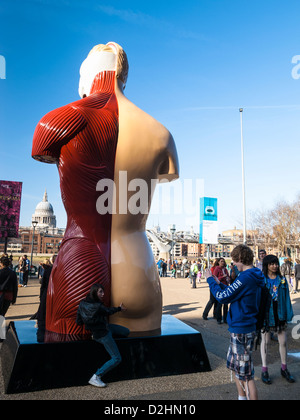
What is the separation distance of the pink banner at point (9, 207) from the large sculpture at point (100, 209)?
713 inches

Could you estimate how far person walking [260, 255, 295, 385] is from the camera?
4.34 meters

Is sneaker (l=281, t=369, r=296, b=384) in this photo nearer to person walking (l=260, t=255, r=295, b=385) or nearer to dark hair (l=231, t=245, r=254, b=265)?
person walking (l=260, t=255, r=295, b=385)

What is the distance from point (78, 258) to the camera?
4.47m

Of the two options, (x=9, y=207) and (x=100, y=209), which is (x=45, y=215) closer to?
(x=9, y=207)

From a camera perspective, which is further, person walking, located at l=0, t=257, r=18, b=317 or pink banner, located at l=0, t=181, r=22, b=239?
pink banner, located at l=0, t=181, r=22, b=239

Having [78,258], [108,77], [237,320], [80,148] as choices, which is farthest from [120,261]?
[108,77]

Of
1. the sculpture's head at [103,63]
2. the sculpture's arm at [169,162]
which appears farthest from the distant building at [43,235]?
the sculpture's arm at [169,162]

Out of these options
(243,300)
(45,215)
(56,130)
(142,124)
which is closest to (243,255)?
(243,300)

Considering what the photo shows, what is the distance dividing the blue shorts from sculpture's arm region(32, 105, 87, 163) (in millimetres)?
3348

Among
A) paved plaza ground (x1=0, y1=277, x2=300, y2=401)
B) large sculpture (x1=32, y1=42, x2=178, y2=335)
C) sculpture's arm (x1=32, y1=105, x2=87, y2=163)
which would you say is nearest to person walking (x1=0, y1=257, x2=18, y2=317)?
large sculpture (x1=32, y1=42, x2=178, y2=335)

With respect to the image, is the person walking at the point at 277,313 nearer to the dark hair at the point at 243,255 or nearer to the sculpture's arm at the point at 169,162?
the dark hair at the point at 243,255
